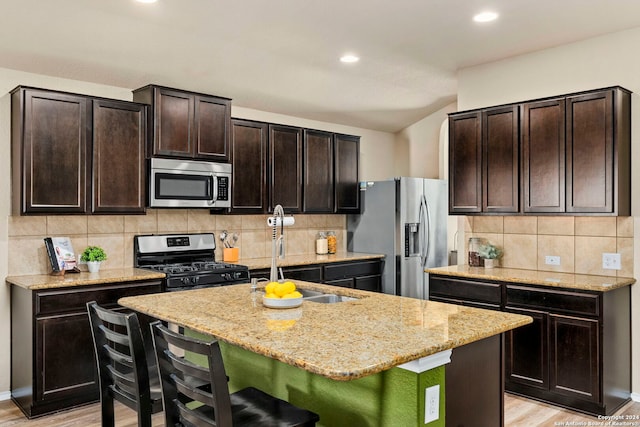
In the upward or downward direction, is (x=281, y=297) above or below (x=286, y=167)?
below

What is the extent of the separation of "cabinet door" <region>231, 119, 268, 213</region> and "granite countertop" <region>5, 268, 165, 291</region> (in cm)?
116

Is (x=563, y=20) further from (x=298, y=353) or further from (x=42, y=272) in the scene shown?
(x=42, y=272)

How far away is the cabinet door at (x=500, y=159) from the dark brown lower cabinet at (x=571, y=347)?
2.28ft

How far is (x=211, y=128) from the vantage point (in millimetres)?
4508

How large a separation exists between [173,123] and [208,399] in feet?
9.93

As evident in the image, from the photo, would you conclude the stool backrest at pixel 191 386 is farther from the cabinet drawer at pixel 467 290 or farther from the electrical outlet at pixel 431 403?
the cabinet drawer at pixel 467 290

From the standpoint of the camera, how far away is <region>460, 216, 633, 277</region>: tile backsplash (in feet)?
12.2

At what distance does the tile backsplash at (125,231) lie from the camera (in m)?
3.86

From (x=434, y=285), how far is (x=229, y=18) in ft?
8.55

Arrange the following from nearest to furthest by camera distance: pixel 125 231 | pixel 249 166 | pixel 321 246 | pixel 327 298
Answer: pixel 327 298
pixel 125 231
pixel 249 166
pixel 321 246

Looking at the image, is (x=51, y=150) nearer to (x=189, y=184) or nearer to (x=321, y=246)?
(x=189, y=184)

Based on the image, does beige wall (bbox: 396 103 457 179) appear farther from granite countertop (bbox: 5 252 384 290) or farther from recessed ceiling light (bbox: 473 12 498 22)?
recessed ceiling light (bbox: 473 12 498 22)

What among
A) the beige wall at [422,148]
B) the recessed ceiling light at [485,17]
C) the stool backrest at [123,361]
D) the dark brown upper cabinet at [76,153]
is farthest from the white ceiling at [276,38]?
the stool backrest at [123,361]

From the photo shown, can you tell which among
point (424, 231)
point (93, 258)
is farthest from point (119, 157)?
point (424, 231)
